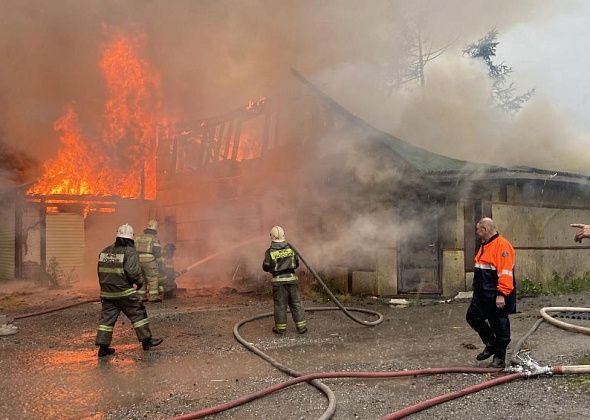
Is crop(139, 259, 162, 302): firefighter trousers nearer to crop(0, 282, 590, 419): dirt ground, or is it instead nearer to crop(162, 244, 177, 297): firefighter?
crop(162, 244, 177, 297): firefighter

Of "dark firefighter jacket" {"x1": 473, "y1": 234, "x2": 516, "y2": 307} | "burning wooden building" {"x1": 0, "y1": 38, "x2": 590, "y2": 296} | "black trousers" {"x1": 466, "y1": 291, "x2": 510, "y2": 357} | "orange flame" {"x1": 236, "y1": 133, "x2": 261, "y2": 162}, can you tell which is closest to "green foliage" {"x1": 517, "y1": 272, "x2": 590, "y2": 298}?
"burning wooden building" {"x1": 0, "y1": 38, "x2": 590, "y2": 296}

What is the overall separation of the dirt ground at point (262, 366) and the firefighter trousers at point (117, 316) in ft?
0.85

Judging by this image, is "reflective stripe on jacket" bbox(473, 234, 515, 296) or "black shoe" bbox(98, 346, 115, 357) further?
"black shoe" bbox(98, 346, 115, 357)

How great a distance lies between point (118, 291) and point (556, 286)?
9.22m

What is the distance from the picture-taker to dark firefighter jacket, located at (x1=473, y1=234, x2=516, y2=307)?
15.5ft

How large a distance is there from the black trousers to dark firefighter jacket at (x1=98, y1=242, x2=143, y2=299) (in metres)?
3.93

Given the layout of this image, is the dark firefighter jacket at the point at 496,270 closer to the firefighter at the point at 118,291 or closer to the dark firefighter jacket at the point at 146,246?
the firefighter at the point at 118,291

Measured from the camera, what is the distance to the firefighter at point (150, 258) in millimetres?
9586

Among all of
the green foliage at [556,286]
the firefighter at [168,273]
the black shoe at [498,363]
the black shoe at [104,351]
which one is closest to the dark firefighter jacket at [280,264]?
the black shoe at [104,351]

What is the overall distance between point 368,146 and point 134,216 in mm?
9106

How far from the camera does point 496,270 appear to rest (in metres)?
4.87

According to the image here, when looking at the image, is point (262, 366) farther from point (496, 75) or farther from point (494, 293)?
point (496, 75)

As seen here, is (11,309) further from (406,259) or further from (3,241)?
(406,259)

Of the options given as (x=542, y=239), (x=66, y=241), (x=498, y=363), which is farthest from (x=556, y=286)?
(x=66, y=241)
